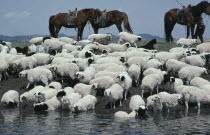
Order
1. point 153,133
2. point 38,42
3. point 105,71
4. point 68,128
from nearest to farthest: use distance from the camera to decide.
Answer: point 153,133
point 68,128
point 105,71
point 38,42

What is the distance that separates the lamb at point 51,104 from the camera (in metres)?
13.6

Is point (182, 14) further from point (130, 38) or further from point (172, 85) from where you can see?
point (172, 85)

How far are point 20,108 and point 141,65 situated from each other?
5604mm

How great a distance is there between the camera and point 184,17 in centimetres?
2902

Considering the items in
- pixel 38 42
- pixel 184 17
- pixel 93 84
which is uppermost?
pixel 184 17

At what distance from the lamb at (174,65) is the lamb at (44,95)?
516 cm

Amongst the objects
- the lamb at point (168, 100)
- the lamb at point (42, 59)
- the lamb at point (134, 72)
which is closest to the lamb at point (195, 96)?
the lamb at point (168, 100)

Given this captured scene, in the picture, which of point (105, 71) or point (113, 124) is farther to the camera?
point (105, 71)

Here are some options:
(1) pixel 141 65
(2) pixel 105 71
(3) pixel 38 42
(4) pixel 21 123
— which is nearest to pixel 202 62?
(1) pixel 141 65

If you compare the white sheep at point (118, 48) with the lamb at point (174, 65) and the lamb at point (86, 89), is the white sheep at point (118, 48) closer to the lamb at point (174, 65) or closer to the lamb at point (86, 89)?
the lamb at point (174, 65)

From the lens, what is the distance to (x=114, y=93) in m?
13.4

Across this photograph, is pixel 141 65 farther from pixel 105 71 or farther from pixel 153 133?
pixel 153 133

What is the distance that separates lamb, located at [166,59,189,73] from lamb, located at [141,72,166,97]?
2.13 meters

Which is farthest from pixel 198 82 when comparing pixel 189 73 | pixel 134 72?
pixel 134 72
